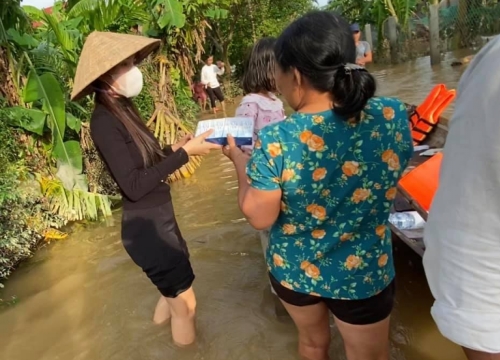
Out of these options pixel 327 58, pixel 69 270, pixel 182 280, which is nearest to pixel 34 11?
pixel 69 270

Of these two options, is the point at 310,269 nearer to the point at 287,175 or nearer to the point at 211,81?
the point at 287,175

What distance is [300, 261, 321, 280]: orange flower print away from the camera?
5.40 feet

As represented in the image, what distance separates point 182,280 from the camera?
2.51m

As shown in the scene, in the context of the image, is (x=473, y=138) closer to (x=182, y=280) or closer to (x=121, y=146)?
(x=121, y=146)

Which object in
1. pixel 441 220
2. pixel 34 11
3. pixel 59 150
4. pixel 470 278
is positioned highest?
pixel 34 11

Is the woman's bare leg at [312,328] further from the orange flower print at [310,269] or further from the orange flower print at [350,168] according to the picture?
the orange flower print at [350,168]

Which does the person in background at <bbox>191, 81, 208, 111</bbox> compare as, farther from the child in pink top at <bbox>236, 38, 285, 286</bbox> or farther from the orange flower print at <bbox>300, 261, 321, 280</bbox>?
the orange flower print at <bbox>300, 261, 321, 280</bbox>

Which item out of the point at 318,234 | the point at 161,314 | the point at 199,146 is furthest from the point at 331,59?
the point at 161,314

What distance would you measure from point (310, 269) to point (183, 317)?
1274mm

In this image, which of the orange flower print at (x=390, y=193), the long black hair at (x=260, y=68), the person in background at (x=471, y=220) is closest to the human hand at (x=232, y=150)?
the orange flower print at (x=390, y=193)

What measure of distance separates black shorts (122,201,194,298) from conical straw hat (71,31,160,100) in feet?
2.17

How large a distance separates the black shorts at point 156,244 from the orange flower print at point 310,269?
97cm

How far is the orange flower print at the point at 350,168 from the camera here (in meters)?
1.51

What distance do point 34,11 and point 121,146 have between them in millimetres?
5681
